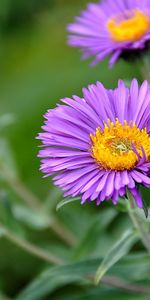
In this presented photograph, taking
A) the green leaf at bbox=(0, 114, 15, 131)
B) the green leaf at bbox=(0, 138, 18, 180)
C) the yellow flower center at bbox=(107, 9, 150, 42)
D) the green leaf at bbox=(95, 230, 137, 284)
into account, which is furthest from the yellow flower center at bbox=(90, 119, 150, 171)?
the green leaf at bbox=(0, 138, 18, 180)

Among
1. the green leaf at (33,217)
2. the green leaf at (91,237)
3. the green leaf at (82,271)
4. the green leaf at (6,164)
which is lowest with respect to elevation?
the green leaf at (82,271)

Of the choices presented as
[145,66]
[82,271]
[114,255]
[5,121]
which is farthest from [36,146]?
[114,255]

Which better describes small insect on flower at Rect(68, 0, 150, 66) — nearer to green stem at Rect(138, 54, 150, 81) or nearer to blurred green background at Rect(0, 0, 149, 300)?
green stem at Rect(138, 54, 150, 81)

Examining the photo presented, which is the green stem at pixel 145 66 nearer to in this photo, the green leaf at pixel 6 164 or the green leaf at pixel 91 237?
the green leaf at pixel 91 237

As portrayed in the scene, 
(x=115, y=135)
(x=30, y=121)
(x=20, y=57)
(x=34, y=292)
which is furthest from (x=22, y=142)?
(x=115, y=135)

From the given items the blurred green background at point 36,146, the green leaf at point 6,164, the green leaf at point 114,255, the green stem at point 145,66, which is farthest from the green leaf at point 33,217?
the green stem at point 145,66

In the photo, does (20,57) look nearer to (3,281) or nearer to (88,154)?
(3,281)

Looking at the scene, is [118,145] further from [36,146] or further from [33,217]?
[36,146]
